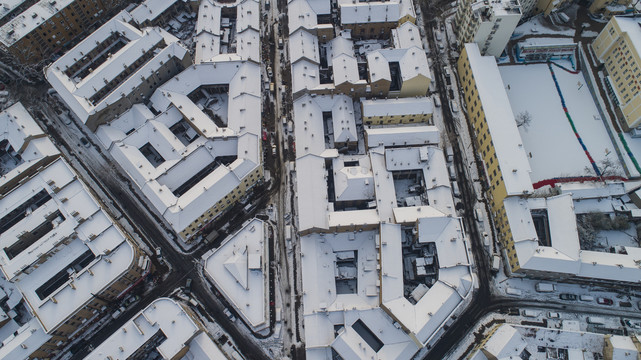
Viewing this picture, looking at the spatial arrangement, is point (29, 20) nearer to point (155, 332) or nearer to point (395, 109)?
point (155, 332)

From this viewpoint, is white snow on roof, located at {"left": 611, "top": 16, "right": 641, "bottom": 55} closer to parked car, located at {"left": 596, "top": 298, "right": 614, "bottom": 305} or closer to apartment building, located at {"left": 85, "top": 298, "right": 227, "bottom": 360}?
parked car, located at {"left": 596, "top": 298, "right": 614, "bottom": 305}

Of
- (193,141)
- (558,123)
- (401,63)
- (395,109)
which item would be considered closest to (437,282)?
(395,109)

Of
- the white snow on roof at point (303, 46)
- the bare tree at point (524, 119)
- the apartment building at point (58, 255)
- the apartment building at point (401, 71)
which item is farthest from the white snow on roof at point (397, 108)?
the apartment building at point (58, 255)

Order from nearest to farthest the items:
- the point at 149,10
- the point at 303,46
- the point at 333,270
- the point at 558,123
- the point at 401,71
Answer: the point at 333,270, the point at 401,71, the point at 558,123, the point at 303,46, the point at 149,10

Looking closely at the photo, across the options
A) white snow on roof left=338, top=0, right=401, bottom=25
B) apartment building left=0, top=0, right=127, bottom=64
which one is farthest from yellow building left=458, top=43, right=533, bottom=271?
apartment building left=0, top=0, right=127, bottom=64

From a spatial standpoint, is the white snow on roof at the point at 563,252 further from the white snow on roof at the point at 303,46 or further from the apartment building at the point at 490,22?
the white snow on roof at the point at 303,46

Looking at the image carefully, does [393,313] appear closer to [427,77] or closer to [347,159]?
[347,159]

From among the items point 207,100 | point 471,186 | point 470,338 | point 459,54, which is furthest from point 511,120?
point 207,100
